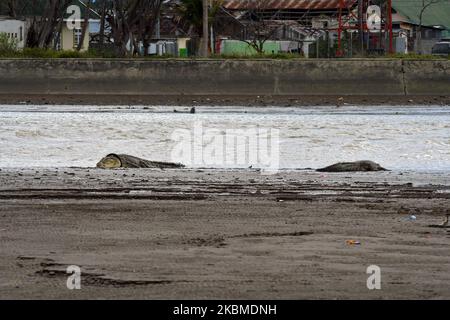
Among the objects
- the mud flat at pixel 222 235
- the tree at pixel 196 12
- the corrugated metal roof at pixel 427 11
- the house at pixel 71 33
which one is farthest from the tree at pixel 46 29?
the corrugated metal roof at pixel 427 11

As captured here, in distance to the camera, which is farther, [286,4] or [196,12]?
[286,4]

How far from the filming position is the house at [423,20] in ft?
246

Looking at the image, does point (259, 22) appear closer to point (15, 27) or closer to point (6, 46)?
point (15, 27)

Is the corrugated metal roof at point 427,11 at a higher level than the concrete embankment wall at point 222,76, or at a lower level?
higher

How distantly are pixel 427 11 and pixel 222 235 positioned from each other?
72.3m

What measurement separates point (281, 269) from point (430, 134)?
13740 mm

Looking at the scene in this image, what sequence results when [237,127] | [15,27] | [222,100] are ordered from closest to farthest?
[237,127] → [222,100] → [15,27]

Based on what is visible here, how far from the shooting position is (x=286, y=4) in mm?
72000

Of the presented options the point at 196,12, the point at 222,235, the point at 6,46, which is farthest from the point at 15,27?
the point at 222,235

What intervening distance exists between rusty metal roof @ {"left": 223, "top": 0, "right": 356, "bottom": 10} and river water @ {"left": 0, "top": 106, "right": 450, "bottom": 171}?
41.5 meters

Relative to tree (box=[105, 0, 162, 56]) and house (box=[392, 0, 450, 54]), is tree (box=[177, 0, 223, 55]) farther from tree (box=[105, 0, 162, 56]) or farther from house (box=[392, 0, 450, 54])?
tree (box=[105, 0, 162, 56])

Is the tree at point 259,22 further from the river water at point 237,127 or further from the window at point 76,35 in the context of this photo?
the river water at point 237,127

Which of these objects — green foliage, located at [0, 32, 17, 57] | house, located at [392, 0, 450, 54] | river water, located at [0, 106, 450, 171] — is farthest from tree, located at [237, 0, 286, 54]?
river water, located at [0, 106, 450, 171]

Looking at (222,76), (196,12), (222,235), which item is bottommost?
(222,235)
